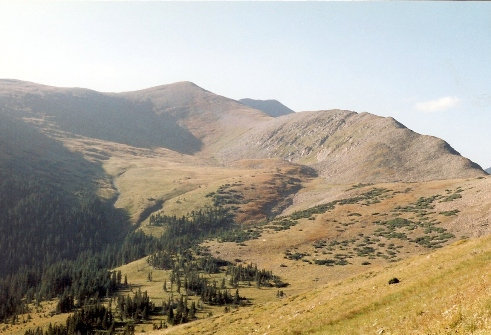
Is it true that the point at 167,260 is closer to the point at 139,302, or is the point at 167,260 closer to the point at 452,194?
the point at 139,302

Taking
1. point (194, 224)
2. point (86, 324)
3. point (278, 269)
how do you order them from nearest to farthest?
point (86, 324)
point (278, 269)
point (194, 224)

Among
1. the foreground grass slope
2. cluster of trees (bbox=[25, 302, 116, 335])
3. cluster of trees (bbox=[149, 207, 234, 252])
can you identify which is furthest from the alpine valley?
cluster of trees (bbox=[149, 207, 234, 252])

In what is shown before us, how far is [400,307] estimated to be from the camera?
90.6 ft

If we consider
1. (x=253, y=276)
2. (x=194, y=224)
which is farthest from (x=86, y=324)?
(x=194, y=224)

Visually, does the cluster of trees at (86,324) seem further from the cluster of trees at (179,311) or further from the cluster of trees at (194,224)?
the cluster of trees at (194,224)

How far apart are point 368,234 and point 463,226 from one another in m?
28.1

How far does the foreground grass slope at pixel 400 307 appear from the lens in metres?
18.8

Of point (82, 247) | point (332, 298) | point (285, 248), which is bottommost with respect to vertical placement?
point (82, 247)

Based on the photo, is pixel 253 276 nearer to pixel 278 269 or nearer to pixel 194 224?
pixel 278 269

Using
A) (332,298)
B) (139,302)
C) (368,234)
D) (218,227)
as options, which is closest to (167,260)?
(139,302)

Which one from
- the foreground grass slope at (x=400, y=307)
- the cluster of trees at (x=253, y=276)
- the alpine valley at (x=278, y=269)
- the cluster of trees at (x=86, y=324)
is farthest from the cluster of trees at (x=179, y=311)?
the foreground grass slope at (x=400, y=307)

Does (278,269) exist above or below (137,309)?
above

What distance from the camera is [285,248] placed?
397 ft

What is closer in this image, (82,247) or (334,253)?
(334,253)
